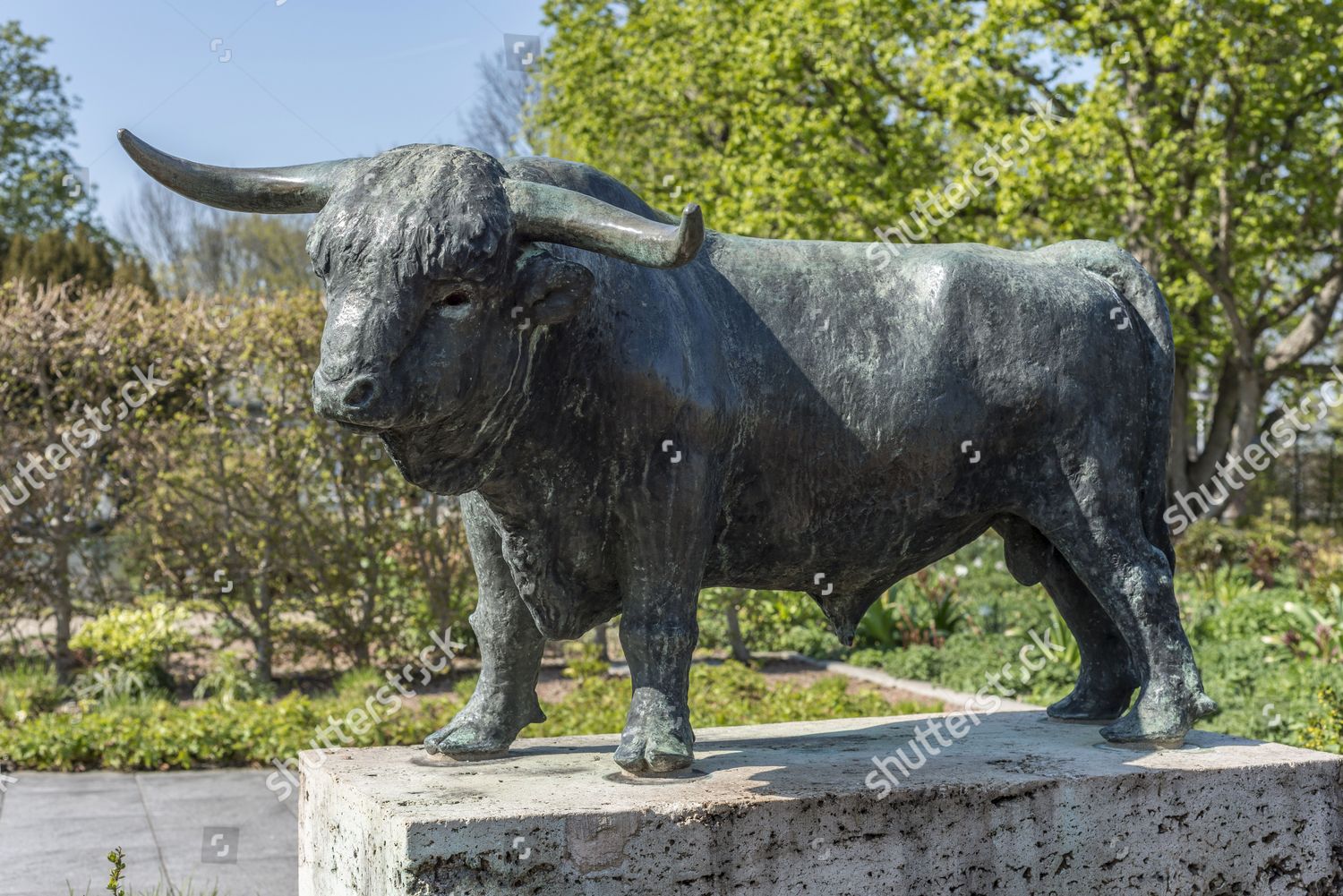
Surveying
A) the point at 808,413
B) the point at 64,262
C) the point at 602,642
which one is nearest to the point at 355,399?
the point at 808,413

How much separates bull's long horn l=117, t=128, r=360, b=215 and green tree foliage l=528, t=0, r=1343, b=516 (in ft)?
34.4

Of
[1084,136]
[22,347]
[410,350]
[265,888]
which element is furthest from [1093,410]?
[1084,136]

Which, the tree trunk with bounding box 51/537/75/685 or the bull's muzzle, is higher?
the bull's muzzle

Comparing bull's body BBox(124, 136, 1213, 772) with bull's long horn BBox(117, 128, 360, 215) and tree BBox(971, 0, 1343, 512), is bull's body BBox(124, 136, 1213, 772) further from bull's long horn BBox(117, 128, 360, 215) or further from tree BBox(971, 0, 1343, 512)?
tree BBox(971, 0, 1343, 512)

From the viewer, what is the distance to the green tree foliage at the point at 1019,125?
12.9 metres

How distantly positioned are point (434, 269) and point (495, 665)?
4.40ft

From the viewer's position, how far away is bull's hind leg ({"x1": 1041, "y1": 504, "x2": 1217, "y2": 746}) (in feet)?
11.5

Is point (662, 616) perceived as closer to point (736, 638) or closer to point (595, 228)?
point (595, 228)

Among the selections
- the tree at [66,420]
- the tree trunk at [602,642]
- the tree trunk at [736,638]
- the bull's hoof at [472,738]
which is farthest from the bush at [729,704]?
the tree at [66,420]

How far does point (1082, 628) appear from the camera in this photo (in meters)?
3.98

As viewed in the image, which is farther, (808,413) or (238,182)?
(808,413)

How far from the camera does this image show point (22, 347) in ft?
32.6

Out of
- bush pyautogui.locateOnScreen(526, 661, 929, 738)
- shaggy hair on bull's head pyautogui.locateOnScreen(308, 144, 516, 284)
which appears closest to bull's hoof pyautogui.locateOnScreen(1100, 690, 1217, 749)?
shaggy hair on bull's head pyautogui.locateOnScreen(308, 144, 516, 284)

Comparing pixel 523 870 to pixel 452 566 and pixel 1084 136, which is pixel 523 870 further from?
pixel 1084 136
